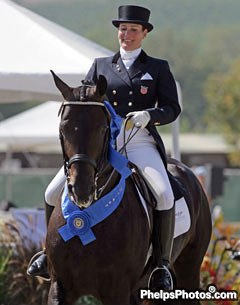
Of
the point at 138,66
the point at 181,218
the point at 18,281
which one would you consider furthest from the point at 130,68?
the point at 18,281

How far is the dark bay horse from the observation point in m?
7.95

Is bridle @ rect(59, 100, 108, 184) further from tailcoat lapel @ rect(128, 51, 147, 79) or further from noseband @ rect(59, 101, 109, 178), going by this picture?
tailcoat lapel @ rect(128, 51, 147, 79)

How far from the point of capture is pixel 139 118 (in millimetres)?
8695

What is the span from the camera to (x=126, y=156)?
9.05m

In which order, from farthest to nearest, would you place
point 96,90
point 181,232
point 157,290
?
point 181,232 < point 157,290 < point 96,90

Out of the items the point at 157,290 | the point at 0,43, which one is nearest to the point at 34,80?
the point at 0,43

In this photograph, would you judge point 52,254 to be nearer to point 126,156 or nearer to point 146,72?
point 126,156

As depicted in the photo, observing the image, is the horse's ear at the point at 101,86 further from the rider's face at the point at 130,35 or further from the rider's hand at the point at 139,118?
the rider's face at the point at 130,35

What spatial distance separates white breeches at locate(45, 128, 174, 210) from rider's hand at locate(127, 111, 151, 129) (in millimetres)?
317

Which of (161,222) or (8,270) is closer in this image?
(161,222)

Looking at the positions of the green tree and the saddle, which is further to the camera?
the green tree

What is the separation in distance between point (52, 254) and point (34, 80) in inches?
145

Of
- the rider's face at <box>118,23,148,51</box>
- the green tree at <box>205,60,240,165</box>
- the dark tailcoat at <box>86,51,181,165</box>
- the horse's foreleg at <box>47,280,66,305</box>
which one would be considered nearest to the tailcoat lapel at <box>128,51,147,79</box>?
the dark tailcoat at <box>86,51,181,165</box>

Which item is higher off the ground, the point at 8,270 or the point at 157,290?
the point at 157,290
